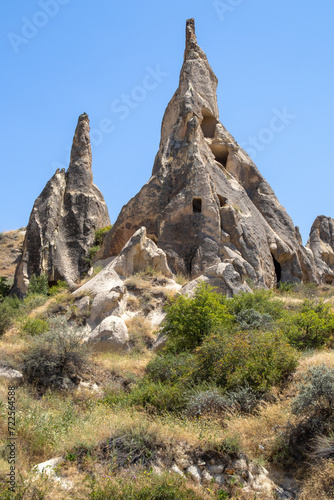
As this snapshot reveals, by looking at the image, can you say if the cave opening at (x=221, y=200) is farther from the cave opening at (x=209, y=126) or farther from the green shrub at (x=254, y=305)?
the green shrub at (x=254, y=305)

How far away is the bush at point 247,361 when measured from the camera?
9.52 m

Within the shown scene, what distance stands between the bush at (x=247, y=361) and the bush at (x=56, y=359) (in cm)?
292

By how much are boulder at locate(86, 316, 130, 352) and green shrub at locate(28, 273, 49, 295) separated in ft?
29.2

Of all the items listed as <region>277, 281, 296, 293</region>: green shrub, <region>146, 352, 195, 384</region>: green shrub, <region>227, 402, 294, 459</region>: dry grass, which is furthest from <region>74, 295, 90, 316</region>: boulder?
<region>277, 281, 296, 293</region>: green shrub

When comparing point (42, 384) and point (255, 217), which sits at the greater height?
point (255, 217)

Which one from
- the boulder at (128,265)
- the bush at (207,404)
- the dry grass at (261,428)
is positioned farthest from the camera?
the boulder at (128,265)

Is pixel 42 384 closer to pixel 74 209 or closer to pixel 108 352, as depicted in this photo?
pixel 108 352

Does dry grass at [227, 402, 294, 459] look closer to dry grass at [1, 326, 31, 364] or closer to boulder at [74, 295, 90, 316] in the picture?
dry grass at [1, 326, 31, 364]

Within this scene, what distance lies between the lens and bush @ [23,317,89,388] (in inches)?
431

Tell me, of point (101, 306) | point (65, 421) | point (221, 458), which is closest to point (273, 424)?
point (221, 458)

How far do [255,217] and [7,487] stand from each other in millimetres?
19103

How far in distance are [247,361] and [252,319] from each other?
371 centimetres

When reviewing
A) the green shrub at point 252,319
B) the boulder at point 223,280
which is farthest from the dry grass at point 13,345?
the green shrub at point 252,319

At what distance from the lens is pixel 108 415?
28.5 feet
